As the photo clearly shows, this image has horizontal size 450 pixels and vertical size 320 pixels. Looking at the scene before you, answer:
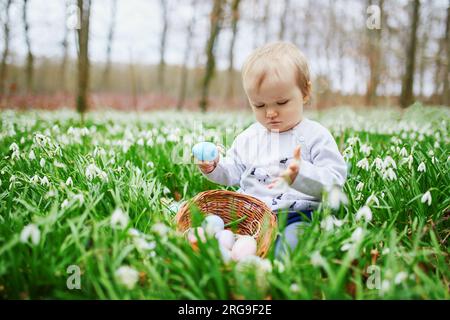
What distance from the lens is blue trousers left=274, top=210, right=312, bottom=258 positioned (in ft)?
5.98

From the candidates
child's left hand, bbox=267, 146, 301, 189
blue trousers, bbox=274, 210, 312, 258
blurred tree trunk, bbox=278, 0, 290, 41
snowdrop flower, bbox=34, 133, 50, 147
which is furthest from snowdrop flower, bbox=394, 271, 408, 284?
blurred tree trunk, bbox=278, 0, 290, 41

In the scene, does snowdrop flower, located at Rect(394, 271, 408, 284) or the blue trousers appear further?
the blue trousers

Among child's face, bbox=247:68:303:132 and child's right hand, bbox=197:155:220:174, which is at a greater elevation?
child's face, bbox=247:68:303:132

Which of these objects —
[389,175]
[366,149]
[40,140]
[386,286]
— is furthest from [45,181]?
[366,149]

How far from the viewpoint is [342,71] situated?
72.7ft

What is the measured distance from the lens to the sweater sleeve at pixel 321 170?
200cm

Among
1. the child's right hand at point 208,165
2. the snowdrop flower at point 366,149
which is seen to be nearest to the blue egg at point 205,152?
the child's right hand at point 208,165

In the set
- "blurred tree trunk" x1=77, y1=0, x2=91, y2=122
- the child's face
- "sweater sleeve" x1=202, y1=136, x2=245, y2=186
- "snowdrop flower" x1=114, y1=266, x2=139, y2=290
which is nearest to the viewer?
"snowdrop flower" x1=114, y1=266, x2=139, y2=290

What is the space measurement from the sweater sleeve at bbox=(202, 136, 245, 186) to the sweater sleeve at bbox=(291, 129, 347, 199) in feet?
1.82

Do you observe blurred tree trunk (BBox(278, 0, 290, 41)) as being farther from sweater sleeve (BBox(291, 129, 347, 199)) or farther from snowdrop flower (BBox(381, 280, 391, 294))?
snowdrop flower (BBox(381, 280, 391, 294))

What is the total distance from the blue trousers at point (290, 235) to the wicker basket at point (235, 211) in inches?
4.2

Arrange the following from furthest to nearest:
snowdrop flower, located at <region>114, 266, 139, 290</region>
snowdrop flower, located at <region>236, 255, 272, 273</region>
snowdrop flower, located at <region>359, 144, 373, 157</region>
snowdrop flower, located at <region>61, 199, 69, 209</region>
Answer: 1. snowdrop flower, located at <region>359, 144, 373, 157</region>
2. snowdrop flower, located at <region>61, 199, 69, 209</region>
3. snowdrop flower, located at <region>236, 255, 272, 273</region>
4. snowdrop flower, located at <region>114, 266, 139, 290</region>

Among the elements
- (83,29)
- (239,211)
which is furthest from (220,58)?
(239,211)
